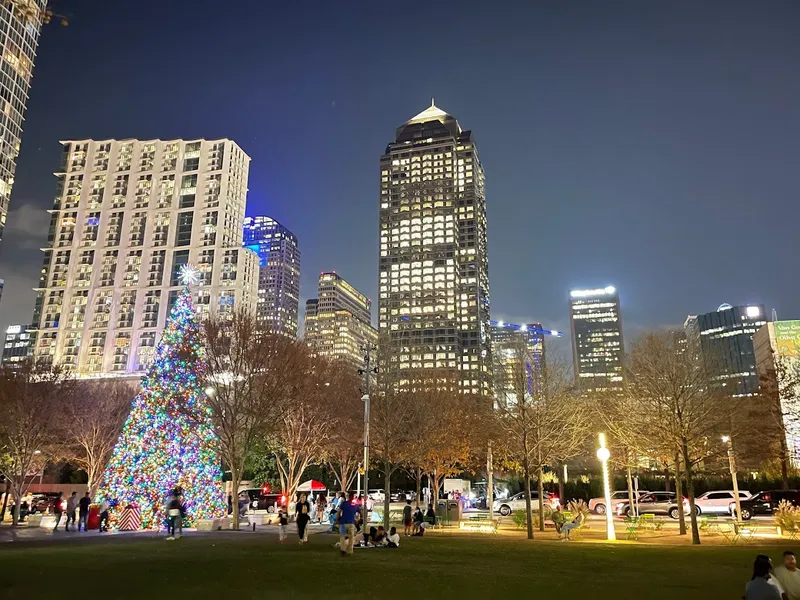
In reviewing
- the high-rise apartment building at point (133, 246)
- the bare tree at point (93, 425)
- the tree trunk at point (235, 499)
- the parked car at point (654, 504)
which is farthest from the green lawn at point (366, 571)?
the high-rise apartment building at point (133, 246)

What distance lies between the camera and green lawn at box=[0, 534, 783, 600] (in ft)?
39.2

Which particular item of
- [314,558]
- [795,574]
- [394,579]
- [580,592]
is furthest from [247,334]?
[795,574]

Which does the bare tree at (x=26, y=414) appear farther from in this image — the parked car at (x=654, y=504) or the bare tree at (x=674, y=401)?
the parked car at (x=654, y=504)

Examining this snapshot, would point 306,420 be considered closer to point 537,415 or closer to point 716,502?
point 537,415

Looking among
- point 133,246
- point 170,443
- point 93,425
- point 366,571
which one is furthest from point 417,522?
point 133,246

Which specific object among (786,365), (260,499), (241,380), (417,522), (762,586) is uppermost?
(786,365)

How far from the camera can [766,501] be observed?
42.6m

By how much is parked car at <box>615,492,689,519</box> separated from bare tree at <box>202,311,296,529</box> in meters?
27.0

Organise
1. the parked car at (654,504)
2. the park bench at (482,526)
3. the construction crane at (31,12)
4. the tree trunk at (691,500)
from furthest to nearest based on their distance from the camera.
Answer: the parked car at (654,504)
the park bench at (482,526)
the tree trunk at (691,500)
the construction crane at (31,12)

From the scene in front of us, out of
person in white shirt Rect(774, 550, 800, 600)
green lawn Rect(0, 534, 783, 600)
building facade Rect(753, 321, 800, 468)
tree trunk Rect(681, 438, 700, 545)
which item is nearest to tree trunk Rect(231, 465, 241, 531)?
green lawn Rect(0, 534, 783, 600)

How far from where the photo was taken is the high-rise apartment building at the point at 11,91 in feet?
324

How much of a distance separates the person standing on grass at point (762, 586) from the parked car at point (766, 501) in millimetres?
38229

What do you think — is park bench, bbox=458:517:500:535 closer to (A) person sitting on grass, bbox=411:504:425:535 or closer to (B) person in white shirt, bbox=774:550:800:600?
(A) person sitting on grass, bbox=411:504:425:535

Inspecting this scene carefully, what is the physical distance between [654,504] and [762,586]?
131 ft
